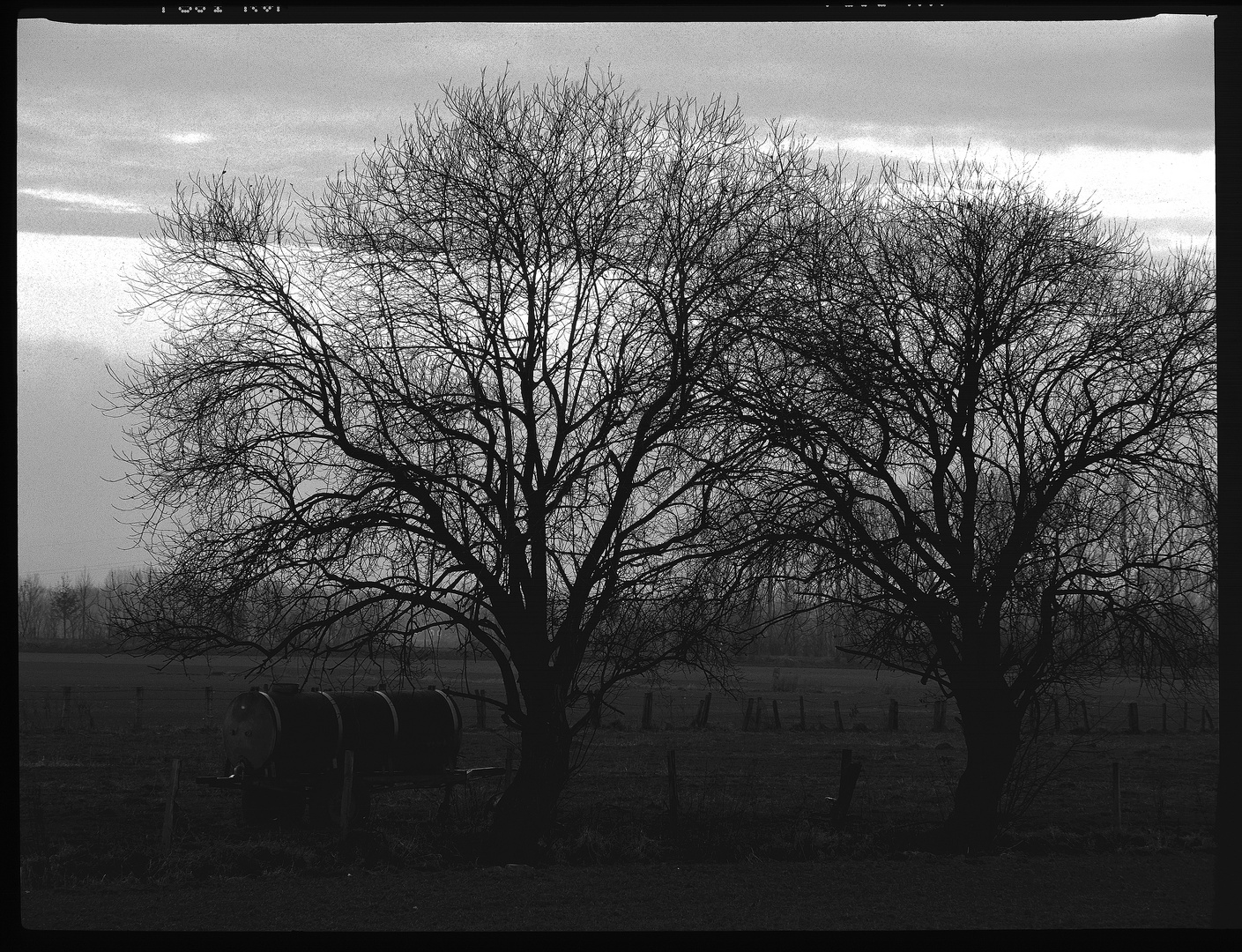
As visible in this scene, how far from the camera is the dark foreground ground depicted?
7.74 m

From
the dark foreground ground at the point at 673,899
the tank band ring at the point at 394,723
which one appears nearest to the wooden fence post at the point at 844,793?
the dark foreground ground at the point at 673,899

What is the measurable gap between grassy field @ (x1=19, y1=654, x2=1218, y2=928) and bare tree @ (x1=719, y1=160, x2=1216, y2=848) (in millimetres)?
1977

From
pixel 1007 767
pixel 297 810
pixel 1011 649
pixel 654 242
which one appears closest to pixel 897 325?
pixel 654 242

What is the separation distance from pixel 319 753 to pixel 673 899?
22.0ft

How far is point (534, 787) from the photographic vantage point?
11.0 metres

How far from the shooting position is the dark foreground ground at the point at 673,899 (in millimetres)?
7742

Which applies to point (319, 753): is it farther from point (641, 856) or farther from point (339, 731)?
point (641, 856)

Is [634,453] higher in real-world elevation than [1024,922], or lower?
higher

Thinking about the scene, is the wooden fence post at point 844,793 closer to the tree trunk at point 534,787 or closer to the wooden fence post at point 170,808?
the tree trunk at point 534,787

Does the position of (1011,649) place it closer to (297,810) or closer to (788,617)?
(788,617)

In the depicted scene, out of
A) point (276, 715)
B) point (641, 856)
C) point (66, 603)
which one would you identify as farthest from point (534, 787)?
point (66, 603)

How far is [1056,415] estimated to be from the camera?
1166cm

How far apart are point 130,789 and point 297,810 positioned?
371cm

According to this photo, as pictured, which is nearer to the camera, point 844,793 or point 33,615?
point 844,793
